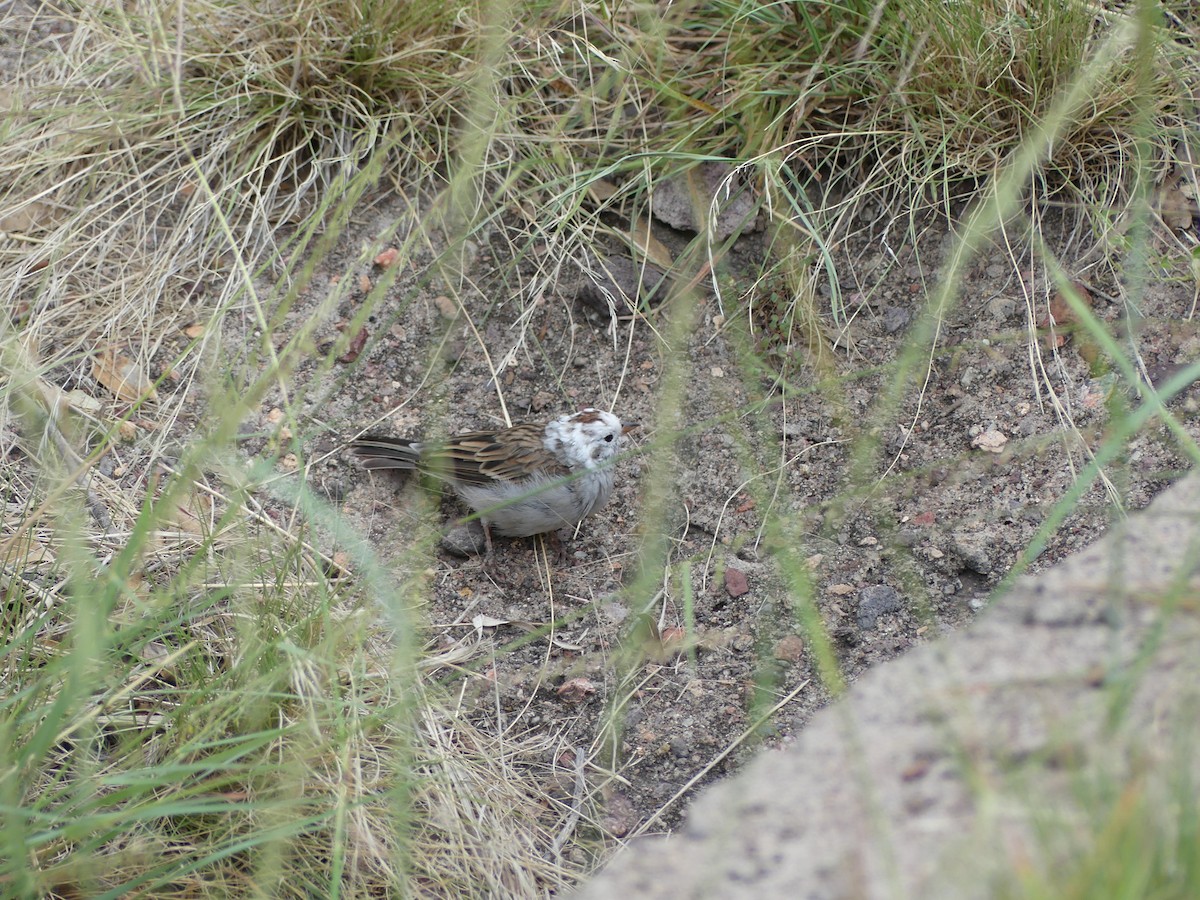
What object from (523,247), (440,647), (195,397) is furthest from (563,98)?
(440,647)

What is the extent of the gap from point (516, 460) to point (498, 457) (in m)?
0.07

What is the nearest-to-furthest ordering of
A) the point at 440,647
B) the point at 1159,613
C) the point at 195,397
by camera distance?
1. the point at 1159,613
2. the point at 440,647
3. the point at 195,397

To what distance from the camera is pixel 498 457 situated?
4.28m

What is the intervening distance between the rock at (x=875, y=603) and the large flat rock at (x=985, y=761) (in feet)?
5.24

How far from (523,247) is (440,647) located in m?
1.56

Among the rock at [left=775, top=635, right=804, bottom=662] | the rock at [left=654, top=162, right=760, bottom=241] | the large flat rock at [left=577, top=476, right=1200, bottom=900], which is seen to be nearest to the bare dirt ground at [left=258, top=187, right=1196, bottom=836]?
the rock at [left=775, top=635, right=804, bottom=662]

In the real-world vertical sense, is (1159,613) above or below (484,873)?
above

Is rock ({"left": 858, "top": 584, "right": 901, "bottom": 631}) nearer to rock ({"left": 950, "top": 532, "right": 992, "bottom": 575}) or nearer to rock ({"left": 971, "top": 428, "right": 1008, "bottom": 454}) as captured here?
rock ({"left": 950, "top": 532, "right": 992, "bottom": 575})

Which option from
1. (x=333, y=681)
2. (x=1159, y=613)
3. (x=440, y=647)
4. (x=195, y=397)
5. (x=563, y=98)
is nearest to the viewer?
(x=1159, y=613)

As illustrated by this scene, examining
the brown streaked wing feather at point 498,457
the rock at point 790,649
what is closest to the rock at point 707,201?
the brown streaked wing feather at point 498,457

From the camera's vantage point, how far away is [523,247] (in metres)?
4.52

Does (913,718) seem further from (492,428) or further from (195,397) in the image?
(195,397)

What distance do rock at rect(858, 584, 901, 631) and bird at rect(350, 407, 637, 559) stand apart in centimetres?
98

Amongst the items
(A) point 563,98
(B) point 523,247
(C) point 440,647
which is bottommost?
(C) point 440,647
